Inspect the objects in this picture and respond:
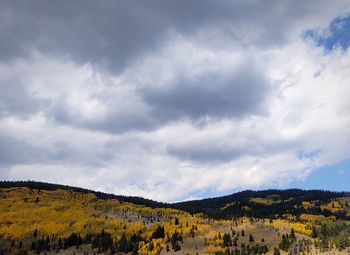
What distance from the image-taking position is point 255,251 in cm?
18400

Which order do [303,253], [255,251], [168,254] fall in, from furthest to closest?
1. [168,254]
2. [255,251]
3. [303,253]

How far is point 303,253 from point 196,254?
50.1 metres

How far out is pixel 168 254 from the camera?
199750 mm

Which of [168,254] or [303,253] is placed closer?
[303,253]

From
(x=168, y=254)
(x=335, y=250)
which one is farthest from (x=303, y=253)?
(x=168, y=254)

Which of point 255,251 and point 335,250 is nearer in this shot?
point 335,250

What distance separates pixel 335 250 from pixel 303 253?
13472mm

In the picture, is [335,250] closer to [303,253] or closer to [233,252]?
[303,253]

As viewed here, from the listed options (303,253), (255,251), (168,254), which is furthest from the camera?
(168,254)

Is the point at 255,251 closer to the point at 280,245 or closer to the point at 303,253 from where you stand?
the point at 280,245

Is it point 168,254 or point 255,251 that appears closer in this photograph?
point 255,251

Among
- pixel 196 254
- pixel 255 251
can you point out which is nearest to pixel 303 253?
pixel 255 251

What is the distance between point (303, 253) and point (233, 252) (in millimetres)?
36274

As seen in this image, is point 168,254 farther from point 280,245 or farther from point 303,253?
point 303,253
